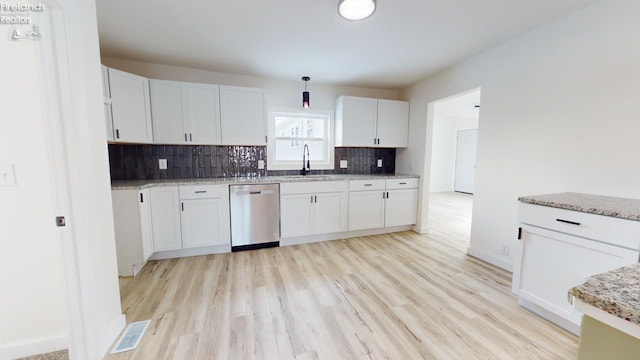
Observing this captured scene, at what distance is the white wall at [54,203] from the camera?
4.20 ft

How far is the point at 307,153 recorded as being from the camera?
3902 mm

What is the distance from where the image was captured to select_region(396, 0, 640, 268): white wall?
1.74m

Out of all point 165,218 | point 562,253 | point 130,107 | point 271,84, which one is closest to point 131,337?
point 165,218

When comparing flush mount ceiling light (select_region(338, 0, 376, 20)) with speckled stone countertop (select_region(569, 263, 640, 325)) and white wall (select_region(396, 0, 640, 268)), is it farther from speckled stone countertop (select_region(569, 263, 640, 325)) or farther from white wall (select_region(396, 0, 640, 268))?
speckled stone countertop (select_region(569, 263, 640, 325))

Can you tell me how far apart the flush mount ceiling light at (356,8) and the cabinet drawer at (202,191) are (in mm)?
2191

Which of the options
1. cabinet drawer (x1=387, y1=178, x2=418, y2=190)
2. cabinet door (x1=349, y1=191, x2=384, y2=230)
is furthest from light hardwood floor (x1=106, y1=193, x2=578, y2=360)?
cabinet drawer (x1=387, y1=178, x2=418, y2=190)

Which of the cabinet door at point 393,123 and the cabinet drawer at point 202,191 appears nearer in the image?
the cabinet drawer at point 202,191

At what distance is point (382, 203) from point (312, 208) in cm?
110

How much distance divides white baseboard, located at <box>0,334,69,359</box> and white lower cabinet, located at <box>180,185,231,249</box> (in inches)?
52.2

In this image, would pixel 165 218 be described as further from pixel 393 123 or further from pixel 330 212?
pixel 393 123

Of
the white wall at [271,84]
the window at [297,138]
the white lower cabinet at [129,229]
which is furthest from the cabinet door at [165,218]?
the white wall at [271,84]

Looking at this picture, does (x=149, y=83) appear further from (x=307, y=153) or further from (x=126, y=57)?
(x=307, y=153)

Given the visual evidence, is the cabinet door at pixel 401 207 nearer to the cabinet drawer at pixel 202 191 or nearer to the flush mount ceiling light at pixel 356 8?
the cabinet drawer at pixel 202 191

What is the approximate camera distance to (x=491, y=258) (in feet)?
8.91
